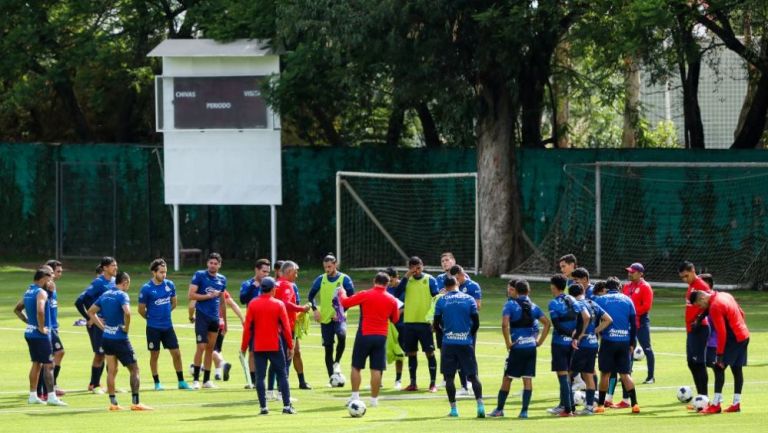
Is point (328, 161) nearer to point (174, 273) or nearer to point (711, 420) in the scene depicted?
point (174, 273)

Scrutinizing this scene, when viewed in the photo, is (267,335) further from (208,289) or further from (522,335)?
(208,289)

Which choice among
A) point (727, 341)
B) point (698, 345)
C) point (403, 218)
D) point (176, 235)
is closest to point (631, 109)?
point (403, 218)

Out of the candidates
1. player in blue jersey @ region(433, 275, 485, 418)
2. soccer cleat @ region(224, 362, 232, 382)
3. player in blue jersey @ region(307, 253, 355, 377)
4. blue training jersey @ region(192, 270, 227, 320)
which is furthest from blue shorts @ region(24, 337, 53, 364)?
player in blue jersey @ region(433, 275, 485, 418)

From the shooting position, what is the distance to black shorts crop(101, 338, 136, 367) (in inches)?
819

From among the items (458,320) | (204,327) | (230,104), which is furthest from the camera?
(230,104)

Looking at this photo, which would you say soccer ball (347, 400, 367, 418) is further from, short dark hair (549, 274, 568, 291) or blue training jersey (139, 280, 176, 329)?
blue training jersey (139, 280, 176, 329)

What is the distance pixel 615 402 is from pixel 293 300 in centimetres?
487

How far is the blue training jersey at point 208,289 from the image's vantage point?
77.5 ft

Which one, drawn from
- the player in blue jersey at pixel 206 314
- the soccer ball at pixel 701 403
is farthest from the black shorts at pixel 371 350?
the soccer ball at pixel 701 403

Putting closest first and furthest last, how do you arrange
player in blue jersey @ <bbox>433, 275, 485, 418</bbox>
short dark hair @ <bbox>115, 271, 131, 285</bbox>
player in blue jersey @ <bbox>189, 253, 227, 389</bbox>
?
player in blue jersey @ <bbox>433, 275, 485, 418</bbox>
short dark hair @ <bbox>115, 271, 131, 285</bbox>
player in blue jersey @ <bbox>189, 253, 227, 389</bbox>

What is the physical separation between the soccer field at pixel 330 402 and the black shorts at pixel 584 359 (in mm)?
639

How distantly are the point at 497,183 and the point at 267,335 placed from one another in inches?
952

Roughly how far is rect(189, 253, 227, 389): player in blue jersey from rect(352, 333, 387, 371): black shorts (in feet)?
12.0

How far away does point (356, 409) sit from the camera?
19.6m
